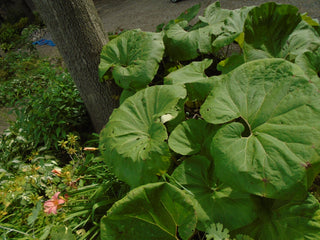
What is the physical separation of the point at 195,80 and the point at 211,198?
32.9 inches

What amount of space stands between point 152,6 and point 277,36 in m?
4.66

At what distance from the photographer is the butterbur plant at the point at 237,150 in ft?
3.20

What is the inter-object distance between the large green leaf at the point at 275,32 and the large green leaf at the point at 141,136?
69 centimetres

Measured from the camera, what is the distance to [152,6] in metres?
5.60

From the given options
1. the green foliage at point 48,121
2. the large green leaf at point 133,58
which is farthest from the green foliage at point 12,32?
the large green leaf at point 133,58

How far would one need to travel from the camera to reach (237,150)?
104cm

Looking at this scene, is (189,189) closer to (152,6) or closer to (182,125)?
(182,125)

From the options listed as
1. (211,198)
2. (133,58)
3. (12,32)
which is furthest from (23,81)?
(12,32)

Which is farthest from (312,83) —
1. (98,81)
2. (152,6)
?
(152,6)

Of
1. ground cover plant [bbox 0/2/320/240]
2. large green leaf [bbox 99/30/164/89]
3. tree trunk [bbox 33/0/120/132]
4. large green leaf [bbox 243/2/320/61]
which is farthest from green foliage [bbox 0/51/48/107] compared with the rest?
large green leaf [bbox 243/2/320/61]

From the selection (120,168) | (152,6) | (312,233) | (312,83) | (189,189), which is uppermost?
(152,6)

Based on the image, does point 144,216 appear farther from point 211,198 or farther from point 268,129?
point 268,129

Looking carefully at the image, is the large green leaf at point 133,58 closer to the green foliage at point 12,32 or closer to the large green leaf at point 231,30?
the large green leaf at point 231,30

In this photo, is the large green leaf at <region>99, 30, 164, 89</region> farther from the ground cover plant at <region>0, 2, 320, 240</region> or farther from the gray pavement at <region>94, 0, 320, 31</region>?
the gray pavement at <region>94, 0, 320, 31</region>
